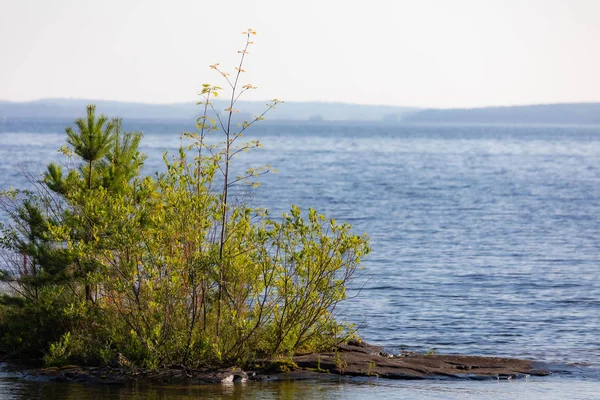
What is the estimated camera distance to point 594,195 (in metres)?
60.3

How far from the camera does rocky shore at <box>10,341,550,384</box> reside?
46.2ft

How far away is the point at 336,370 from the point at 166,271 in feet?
10.3

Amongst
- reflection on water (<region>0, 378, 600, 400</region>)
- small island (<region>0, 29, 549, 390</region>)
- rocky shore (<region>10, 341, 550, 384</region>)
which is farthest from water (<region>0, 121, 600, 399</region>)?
small island (<region>0, 29, 549, 390</region>)

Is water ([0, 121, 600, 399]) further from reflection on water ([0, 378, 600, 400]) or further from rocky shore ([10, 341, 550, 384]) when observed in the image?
rocky shore ([10, 341, 550, 384])

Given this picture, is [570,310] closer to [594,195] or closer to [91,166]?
[91,166]

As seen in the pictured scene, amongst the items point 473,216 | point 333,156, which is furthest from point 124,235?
point 333,156

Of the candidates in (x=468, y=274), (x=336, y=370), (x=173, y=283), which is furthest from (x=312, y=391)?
(x=468, y=274)

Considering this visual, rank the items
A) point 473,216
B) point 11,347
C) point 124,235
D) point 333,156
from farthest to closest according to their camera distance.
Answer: point 333,156, point 473,216, point 11,347, point 124,235

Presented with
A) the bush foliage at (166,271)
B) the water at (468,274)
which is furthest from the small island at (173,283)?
the water at (468,274)

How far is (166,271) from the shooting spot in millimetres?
14000

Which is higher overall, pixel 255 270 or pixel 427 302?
pixel 255 270

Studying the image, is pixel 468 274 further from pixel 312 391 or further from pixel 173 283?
pixel 173 283

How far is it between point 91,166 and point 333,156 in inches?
3959

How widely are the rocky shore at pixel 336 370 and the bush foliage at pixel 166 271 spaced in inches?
9.4
